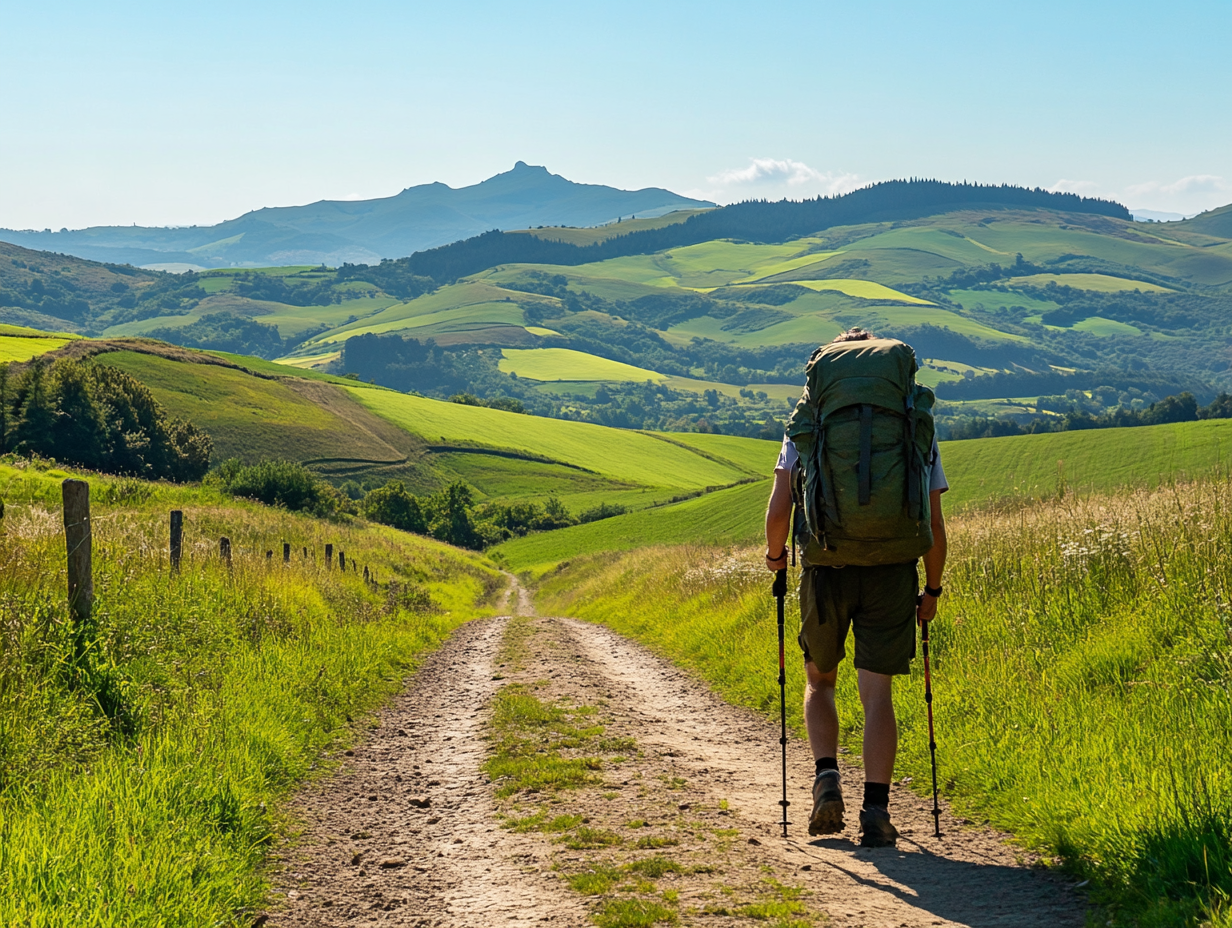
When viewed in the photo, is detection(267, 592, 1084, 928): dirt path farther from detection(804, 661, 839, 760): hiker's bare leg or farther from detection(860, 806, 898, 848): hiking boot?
detection(804, 661, 839, 760): hiker's bare leg

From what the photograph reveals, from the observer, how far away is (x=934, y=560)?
6219mm

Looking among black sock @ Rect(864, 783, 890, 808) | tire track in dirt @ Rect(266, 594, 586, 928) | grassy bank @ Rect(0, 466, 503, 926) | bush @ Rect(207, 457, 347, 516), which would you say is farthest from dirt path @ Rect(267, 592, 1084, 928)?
bush @ Rect(207, 457, 347, 516)

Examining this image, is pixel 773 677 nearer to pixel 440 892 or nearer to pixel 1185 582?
pixel 1185 582

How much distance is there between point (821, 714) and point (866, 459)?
1805 millimetres

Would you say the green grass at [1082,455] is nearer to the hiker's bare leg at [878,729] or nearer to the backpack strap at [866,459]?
the hiker's bare leg at [878,729]

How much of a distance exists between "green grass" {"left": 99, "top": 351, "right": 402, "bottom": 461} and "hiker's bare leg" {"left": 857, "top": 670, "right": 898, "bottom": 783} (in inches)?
3871

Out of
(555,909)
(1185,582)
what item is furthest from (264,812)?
(1185,582)

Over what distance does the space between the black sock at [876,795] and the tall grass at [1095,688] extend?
802 millimetres

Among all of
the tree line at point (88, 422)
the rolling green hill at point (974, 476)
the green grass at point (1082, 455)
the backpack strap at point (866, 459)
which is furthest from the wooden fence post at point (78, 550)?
the tree line at point (88, 422)

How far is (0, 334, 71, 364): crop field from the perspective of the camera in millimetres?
93569

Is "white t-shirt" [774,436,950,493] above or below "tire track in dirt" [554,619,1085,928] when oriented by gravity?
above

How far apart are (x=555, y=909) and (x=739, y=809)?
226 centimetres

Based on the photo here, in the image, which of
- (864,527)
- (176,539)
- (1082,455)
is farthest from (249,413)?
(864,527)

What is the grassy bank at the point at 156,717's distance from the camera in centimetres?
488
